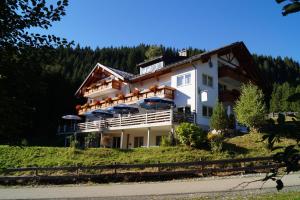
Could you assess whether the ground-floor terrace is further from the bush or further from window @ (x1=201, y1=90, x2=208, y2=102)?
the bush

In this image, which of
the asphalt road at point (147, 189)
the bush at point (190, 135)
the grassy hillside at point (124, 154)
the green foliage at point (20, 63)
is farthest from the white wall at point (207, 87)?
the green foliage at point (20, 63)

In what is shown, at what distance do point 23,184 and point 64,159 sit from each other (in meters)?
4.60

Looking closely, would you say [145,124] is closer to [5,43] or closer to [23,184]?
[23,184]

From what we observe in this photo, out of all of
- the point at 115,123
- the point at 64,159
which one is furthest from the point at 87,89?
the point at 64,159

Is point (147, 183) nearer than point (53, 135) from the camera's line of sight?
Yes

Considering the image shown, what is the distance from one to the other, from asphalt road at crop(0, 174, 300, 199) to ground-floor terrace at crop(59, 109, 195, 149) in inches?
390

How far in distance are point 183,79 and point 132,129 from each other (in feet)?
23.2

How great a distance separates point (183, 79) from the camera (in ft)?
112

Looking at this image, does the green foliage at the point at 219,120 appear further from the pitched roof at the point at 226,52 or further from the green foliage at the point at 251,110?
the pitched roof at the point at 226,52

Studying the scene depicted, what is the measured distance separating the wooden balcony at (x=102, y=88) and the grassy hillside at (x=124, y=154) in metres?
14.3

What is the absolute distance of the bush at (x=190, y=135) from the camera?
1014 inches

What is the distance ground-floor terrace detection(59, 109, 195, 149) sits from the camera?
98.9 ft

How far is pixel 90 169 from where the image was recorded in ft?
71.5

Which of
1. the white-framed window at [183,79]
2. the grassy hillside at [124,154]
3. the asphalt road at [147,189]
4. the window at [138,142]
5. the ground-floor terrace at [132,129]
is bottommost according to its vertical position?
the asphalt road at [147,189]
